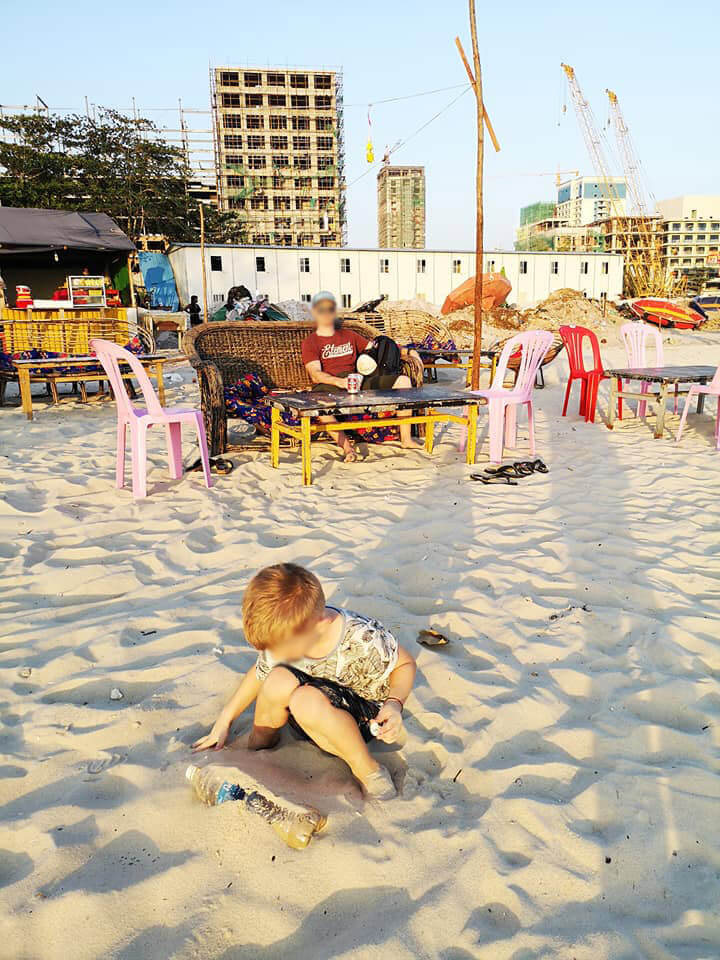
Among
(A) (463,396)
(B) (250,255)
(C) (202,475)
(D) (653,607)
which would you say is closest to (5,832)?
(D) (653,607)

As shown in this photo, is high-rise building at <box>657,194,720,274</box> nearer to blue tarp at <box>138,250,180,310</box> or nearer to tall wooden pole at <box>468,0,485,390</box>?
blue tarp at <box>138,250,180,310</box>

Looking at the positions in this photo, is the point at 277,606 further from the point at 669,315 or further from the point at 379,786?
the point at 669,315

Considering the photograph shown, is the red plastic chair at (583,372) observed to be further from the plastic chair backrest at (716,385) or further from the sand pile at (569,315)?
the sand pile at (569,315)

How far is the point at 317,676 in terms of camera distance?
1877mm

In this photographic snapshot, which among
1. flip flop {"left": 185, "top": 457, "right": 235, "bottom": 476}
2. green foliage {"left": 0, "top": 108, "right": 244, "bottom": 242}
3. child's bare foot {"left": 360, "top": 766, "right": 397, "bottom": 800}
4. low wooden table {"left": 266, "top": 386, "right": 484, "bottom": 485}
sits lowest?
child's bare foot {"left": 360, "top": 766, "right": 397, "bottom": 800}

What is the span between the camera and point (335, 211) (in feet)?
216

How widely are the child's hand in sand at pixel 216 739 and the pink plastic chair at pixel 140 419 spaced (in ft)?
9.35

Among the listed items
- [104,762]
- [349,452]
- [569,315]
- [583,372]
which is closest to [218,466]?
[349,452]

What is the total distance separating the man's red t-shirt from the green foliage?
36217 mm

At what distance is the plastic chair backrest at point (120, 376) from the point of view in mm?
4441

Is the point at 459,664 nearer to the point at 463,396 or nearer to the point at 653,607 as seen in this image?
the point at 653,607

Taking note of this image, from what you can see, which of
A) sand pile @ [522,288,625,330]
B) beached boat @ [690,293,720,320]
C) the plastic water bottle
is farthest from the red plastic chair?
beached boat @ [690,293,720,320]

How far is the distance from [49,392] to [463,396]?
23.9 ft

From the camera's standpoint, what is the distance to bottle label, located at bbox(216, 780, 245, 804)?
1668 millimetres
